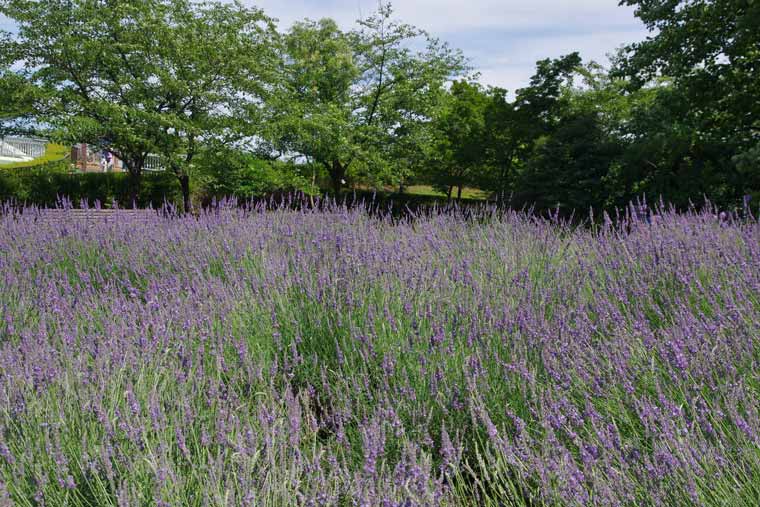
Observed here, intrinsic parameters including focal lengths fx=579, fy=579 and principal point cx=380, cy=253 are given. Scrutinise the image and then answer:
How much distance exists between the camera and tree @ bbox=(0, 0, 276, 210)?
12617mm

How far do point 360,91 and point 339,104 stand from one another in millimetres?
897

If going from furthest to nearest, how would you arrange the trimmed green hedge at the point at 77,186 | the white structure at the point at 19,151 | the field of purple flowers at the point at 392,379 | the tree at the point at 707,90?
the white structure at the point at 19,151 < the trimmed green hedge at the point at 77,186 < the tree at the point at 707,90 < the field of purple flowers at the point at 392,379

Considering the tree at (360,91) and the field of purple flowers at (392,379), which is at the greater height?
the tree at (360,91)

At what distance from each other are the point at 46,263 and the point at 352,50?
641 inches

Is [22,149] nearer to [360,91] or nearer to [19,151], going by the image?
[19,151]

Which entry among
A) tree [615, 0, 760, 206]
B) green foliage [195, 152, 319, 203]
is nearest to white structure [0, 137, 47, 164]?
green foliage [195, 152, 319, 203]

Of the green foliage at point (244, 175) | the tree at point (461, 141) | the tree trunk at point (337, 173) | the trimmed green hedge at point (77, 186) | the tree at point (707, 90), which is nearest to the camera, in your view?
the tree at point (707, 90)

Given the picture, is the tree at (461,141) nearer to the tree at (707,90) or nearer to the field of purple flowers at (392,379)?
the tree at (707,90)

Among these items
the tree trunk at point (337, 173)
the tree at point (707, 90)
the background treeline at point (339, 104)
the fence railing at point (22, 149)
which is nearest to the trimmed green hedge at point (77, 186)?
the background treeline at point (339, 104)

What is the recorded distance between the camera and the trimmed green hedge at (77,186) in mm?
16047

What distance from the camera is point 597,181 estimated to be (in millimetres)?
14586

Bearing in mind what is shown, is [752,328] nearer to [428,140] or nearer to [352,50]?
[428,140]

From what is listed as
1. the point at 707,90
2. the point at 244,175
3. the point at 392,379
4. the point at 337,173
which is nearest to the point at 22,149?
the point at 337,173

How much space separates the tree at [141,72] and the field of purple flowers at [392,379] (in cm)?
939
